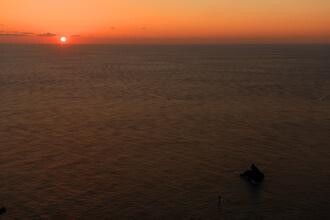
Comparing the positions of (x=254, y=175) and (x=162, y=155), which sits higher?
(x=254, y=175)

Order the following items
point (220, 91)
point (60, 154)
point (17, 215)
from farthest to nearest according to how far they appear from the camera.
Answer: point (220, 91)
point (60, 154)
point (17, 215)

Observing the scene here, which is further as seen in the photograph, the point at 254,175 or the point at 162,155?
the point at 162,155

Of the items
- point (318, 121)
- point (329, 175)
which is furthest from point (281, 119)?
point (329, 175)

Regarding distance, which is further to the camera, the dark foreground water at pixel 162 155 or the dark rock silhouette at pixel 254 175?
the dark rock silhouette at pixel 254 175

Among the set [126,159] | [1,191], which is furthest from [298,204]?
[1,191]

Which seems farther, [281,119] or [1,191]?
[281,119]

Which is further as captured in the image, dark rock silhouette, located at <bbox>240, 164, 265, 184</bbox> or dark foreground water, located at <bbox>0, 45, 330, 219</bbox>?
dark rock silhouette, located at <bbox>240, 164, 265, 184</bbox>

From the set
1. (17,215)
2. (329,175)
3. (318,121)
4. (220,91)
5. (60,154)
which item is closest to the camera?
(17,215)

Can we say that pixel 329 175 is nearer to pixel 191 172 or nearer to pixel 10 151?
pixel 191 172
